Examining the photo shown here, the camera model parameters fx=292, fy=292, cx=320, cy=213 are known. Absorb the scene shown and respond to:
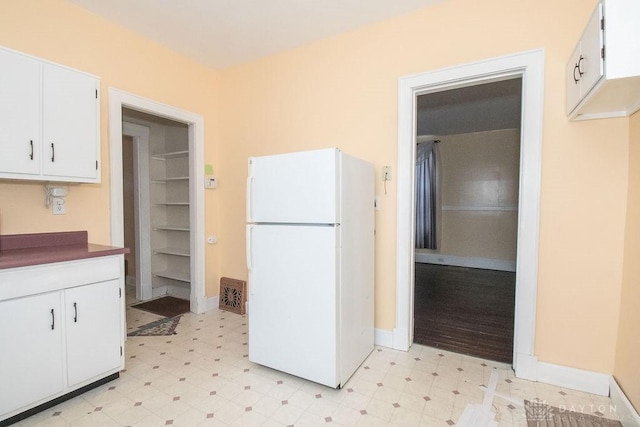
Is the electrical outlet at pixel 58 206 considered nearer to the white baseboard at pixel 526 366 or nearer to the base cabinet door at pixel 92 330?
the base cabinet door at pixel 92 330

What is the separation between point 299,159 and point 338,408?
1.56m

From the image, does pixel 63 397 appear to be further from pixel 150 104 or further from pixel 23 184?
pixel 150 104

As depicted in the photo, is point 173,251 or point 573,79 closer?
point 573,79

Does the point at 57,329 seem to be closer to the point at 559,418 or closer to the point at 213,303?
the point at 213,303

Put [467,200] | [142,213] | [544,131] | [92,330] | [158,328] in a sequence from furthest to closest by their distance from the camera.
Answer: [467,200], [142,213], [158,328], [544,131], [92,330]

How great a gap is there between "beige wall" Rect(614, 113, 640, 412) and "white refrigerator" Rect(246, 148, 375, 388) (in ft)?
4.99

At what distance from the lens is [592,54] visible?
1424mm

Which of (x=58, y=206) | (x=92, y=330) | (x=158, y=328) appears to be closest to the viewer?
(x=92, y=330)

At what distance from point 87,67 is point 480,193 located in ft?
20.2

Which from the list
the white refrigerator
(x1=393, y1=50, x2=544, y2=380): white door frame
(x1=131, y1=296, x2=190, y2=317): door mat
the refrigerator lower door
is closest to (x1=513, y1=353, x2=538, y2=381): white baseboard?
(x1=393, y1=50, x2=544, y2=380): white door frame

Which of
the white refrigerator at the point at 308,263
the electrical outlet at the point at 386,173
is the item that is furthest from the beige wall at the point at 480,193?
the white refrigerator at the point at 308,263

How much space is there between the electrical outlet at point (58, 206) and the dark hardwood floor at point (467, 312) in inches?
122

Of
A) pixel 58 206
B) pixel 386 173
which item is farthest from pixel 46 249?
pixel 386 173

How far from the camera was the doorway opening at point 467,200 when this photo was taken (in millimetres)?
3852
